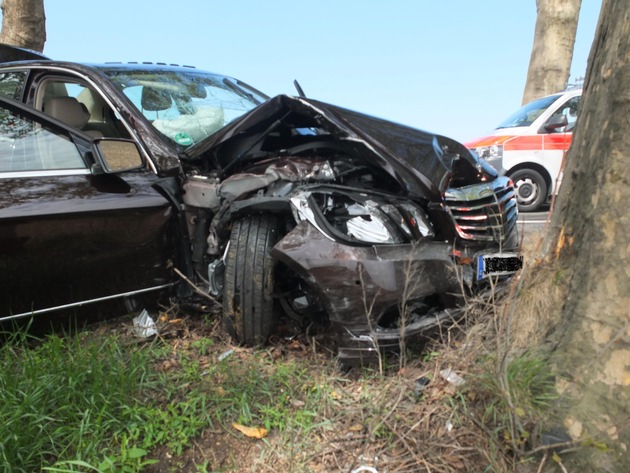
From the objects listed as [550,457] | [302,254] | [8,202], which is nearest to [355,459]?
[550,457]

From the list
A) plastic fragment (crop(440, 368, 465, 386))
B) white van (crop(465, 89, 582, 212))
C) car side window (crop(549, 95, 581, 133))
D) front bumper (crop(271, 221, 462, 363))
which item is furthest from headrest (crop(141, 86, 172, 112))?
car side window (crop(549, 95, 581, 133))

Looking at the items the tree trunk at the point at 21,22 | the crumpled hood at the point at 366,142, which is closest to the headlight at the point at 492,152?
the crumpled hood at the point at 366,142

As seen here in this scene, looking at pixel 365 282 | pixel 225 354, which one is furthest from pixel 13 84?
pixel 365 282

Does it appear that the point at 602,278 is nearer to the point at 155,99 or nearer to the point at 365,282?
the point at 365,282

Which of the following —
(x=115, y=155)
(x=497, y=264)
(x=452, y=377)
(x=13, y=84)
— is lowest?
(x=452, y=377)

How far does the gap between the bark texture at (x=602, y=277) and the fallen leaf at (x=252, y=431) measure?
3.74 ft

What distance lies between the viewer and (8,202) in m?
2.33

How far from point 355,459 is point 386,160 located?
4.69ft

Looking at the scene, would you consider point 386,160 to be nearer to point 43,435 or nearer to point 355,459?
point 355,459

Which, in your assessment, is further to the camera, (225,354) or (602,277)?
(225,354)

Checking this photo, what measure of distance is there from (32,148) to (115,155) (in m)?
0.46

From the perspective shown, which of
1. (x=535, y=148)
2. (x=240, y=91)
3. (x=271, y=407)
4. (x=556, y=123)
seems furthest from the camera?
(x=535, y=148)

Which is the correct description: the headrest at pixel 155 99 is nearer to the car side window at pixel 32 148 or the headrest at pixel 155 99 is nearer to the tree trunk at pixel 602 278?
the car side window at pixel 32 148

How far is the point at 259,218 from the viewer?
2613 millimetres
